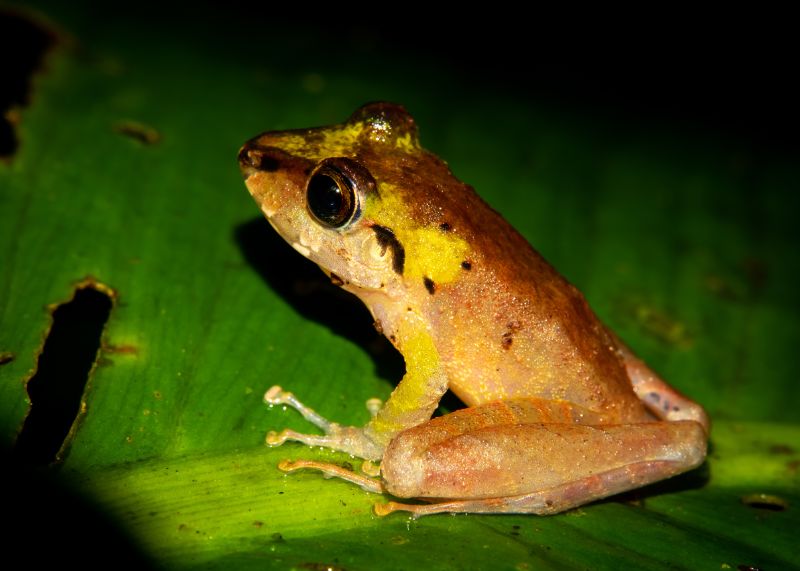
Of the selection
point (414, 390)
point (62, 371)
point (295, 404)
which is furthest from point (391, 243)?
point (62, 371)

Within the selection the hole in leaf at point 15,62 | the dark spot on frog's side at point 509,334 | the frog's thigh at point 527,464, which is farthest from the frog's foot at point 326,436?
the hole in leaf at point 15,62

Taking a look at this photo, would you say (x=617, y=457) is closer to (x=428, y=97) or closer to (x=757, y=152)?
(x=428, y=97)

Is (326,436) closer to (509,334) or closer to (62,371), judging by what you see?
(509,334)

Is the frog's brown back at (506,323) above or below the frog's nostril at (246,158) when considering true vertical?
below

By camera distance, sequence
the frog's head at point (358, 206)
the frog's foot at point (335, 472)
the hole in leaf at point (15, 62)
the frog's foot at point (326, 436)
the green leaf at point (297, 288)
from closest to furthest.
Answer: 1. the green leaf at point (297, 288)
2. the frog's foot at point (335, 472)
3. the frog's foot at point (326, 436)
4. the frog's head at point (358, 206)
5. the hole in leaf at point (15, 62)

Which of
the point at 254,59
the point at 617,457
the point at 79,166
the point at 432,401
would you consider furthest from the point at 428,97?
the point at 617,457

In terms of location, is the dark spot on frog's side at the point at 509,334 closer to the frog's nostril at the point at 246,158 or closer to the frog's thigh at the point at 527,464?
the frog's thigh at the point at 527,464
